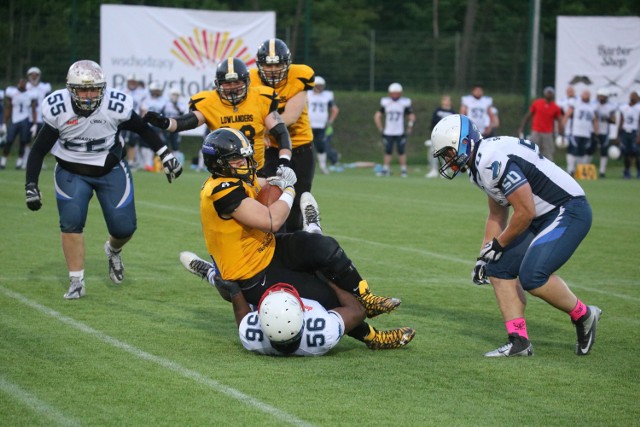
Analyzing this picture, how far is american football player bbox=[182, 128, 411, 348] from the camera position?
6.07 metres

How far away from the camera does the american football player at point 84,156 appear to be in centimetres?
785

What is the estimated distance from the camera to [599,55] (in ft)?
83.5

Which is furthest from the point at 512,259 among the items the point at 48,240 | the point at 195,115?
A: the point at 48,240

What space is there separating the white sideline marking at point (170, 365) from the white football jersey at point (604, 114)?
17594 mm

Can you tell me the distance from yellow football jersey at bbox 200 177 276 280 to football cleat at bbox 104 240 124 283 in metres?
2.43

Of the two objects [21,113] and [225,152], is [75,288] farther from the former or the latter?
[21,113]

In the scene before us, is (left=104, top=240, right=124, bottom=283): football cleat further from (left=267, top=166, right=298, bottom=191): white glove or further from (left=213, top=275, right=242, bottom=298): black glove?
(left=267, top=166, right=298, bottom=191): white glove

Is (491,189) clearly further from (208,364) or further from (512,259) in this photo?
(208,364)

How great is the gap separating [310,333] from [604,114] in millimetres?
18531

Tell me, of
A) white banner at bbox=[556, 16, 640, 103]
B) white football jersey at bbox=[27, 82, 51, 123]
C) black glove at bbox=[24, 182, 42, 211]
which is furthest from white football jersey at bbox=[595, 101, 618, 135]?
black glove at bbox=[24, 182, 42, 211]

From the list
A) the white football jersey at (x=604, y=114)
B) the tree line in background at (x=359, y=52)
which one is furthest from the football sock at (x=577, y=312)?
the tree line in background at (x=359, y=52)

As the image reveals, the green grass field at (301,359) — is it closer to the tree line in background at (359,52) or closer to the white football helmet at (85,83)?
the white football helmet at (85,83)

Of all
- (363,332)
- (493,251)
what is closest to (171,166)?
(363,332)

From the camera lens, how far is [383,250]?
427 inches
